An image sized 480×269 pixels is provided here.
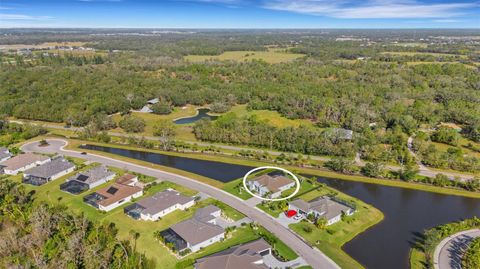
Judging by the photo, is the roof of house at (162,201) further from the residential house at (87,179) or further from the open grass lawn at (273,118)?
the open grass lawn at (273,118)

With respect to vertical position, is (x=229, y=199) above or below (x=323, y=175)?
above

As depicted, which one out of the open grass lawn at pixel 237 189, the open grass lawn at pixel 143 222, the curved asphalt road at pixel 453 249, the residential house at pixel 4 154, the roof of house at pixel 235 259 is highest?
the roof of house at pixel 235 259

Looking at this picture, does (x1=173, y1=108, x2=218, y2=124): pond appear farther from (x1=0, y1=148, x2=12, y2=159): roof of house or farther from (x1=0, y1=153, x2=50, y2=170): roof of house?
(x1=0, y1=148, x2=12, y2=159): roof of house

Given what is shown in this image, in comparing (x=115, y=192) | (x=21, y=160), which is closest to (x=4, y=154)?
(x=21, y=160)

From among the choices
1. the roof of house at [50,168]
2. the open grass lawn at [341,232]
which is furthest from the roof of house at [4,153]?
the open grass lawn at [341,232]

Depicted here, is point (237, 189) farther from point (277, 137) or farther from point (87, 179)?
point (87, 179)

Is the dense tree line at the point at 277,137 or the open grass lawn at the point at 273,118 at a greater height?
the dense tree line at the point at 277,137
